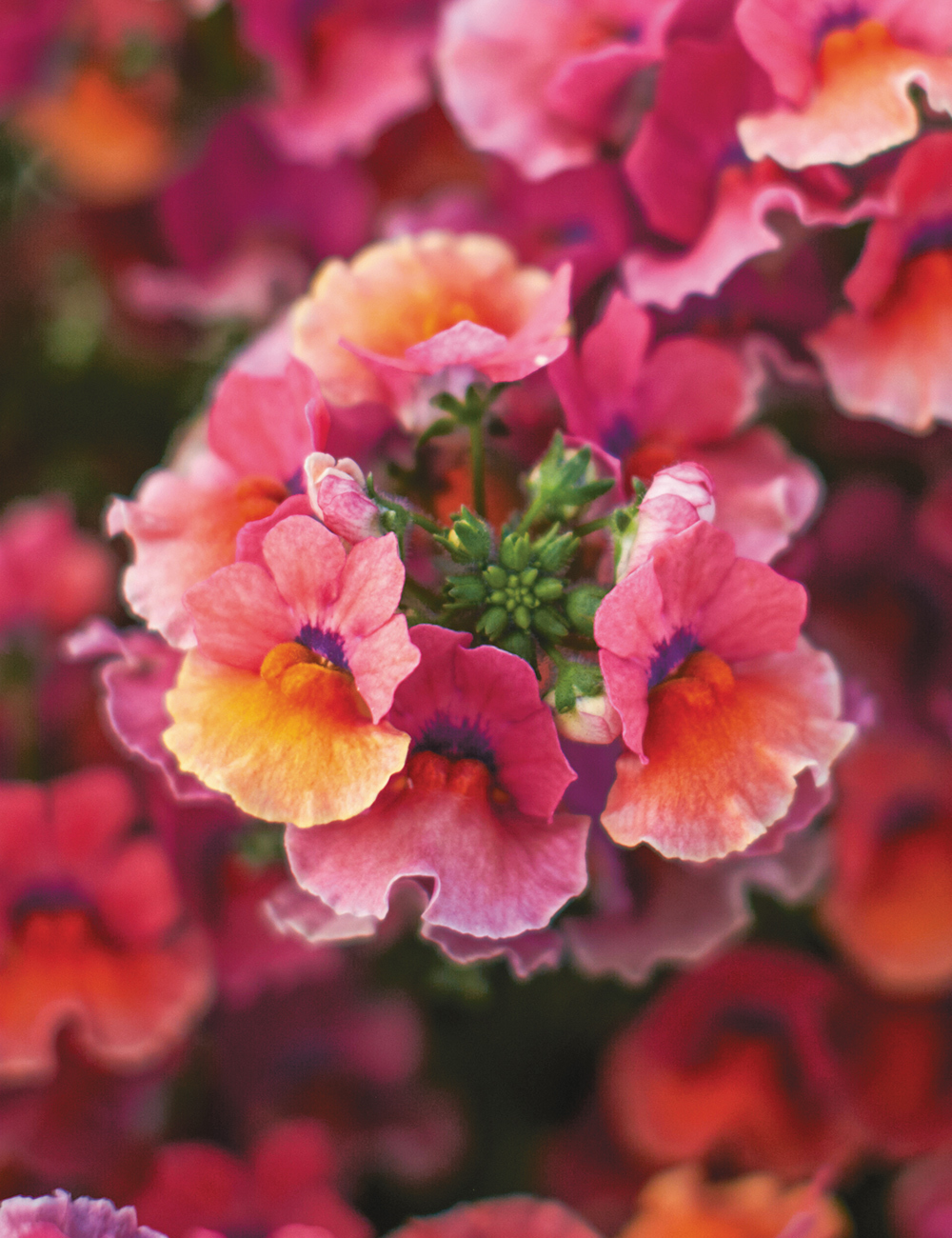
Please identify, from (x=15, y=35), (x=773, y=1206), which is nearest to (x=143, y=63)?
(x=15, y=35)

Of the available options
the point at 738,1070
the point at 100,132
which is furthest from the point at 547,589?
the point at 100,132

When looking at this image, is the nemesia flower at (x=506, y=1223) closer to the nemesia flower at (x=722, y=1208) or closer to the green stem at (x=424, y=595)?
the nemesia flower at (x=722, y=1208)

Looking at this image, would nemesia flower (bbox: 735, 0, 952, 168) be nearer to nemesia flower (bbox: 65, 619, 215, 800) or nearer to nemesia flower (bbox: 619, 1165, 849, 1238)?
nemesia flower (bbox: 65, 619, 215, 800)

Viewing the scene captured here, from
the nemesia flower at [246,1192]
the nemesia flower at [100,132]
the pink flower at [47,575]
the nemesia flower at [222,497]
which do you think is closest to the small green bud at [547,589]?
the nemesia flower at [222,497]

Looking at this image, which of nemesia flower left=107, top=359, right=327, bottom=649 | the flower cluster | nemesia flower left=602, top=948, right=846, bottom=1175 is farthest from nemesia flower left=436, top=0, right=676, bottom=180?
nemesia flower left=602, top=948, right=846, bottom=1175

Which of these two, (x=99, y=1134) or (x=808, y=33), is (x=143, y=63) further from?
(x=99, y=1134)

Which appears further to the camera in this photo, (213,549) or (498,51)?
(498,51)
